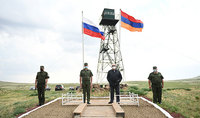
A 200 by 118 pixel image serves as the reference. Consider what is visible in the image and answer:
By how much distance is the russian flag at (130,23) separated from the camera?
17328 mm

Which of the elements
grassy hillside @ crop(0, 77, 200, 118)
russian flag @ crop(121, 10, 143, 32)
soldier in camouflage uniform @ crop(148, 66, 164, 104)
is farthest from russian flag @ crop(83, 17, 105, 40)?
soldier in camouflage uniform @ crop(148, 66, 164, 104)

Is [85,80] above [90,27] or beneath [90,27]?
beneath

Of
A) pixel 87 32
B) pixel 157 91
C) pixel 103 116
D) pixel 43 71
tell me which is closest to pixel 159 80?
pixel 157 91

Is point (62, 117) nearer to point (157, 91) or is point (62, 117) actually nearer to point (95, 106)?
point (95, 106)

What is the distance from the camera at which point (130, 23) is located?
17859 millimetres

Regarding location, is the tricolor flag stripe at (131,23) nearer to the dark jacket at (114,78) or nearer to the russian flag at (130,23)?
the russian flag at (130,23)

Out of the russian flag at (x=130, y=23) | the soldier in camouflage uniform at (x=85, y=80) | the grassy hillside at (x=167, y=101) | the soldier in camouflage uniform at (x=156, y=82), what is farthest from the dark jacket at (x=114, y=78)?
the russian flag at (x=130, y=23)

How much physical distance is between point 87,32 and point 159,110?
10.2 m

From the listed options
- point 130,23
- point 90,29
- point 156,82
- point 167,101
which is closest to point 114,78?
point 156,82

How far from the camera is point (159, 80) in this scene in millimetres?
10086

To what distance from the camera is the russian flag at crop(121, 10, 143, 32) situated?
56.9 ft

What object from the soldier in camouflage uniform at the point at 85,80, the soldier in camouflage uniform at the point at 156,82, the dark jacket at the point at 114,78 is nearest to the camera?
the dark jacket at the point at 114,78

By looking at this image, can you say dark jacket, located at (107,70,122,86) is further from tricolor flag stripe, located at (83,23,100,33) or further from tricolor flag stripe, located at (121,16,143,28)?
tricolor flag stripe, located at (121,16,143,28)

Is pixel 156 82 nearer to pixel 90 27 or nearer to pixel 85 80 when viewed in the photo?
pixel 85 80
